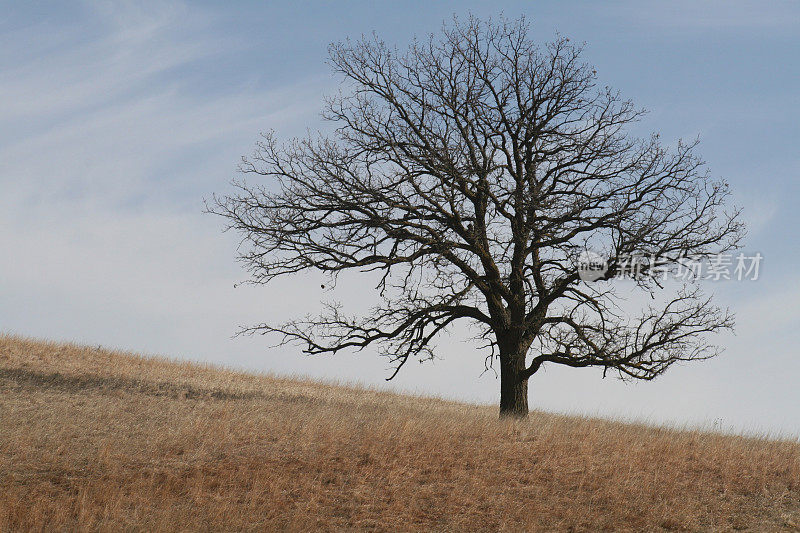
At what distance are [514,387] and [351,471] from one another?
7.45 metres

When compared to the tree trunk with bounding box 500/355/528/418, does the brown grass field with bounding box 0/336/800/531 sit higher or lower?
lower

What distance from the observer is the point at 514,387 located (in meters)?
19.9

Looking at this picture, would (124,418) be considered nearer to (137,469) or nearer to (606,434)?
(137,469)

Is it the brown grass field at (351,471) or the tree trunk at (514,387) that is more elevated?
the tree trunk at (514,387)

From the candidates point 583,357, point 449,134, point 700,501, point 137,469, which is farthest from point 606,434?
point 137,469

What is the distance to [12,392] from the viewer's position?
764 inches

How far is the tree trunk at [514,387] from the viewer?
19.8m

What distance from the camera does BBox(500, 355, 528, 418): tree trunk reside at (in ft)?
65.1

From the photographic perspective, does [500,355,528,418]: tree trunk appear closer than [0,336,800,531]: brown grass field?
No

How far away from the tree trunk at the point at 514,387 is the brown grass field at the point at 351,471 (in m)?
0.62

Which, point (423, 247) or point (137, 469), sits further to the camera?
point (423, 247)

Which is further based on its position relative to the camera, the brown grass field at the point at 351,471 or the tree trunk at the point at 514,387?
the tree trunk at the point at 514,387

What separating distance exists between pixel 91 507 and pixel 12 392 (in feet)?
30.5

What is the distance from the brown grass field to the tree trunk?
619 millimetres
